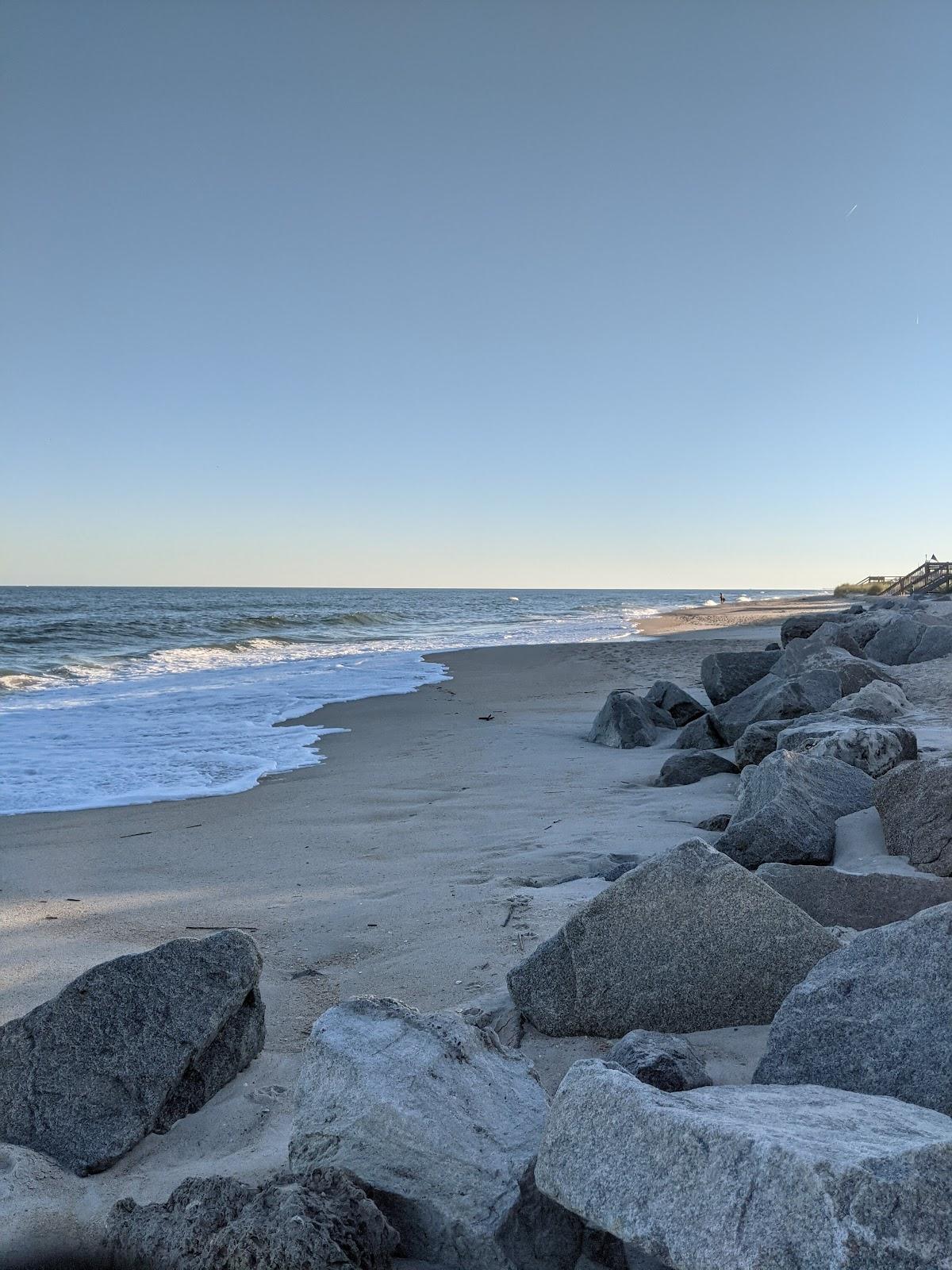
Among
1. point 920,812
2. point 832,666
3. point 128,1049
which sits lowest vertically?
point 128,1049

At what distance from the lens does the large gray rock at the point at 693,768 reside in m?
5.97

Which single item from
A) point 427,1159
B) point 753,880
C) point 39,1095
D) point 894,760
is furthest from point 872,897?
point 39,1095

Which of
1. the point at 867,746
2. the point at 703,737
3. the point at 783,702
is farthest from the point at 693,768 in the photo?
the point at 867,746

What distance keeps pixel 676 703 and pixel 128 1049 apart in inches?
278

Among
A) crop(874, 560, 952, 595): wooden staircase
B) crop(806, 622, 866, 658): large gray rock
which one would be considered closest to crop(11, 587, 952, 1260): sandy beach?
crop(806, 622, 866, 658): large gray rock

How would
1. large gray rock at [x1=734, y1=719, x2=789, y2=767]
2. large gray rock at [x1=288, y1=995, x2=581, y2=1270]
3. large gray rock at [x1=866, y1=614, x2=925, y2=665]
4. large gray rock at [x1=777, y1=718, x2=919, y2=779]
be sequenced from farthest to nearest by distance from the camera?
1. large gray rock at [x1=866, y1=614, x2=925, y2=665]
2. large gray rock at [x1=734, y1=719, x2=789, y2=767]
3. large gray rock at [x1=777, y1=718, x2=919, y2=779]
4. large gray rock at [x1=288, y1=995, x2=581, y2=1270]

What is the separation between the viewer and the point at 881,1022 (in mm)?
1896

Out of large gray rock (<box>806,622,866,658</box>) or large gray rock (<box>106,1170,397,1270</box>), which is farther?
large gray rock (<box>806,622,866,658</box>)

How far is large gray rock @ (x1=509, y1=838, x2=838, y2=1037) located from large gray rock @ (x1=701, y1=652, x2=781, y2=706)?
667cm

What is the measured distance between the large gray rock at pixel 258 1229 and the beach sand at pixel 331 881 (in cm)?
29

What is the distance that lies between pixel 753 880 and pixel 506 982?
0.90 m

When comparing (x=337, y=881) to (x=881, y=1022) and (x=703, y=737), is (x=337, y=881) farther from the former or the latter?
(x=703, y=737)

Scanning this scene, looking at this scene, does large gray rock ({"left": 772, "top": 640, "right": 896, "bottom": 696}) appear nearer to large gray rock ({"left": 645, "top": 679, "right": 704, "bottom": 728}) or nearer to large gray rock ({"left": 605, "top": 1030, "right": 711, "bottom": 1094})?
large gray rock ({"left": 645, "top": 679, "right": 704, "bottom": 728})

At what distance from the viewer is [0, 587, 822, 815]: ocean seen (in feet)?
23.9
